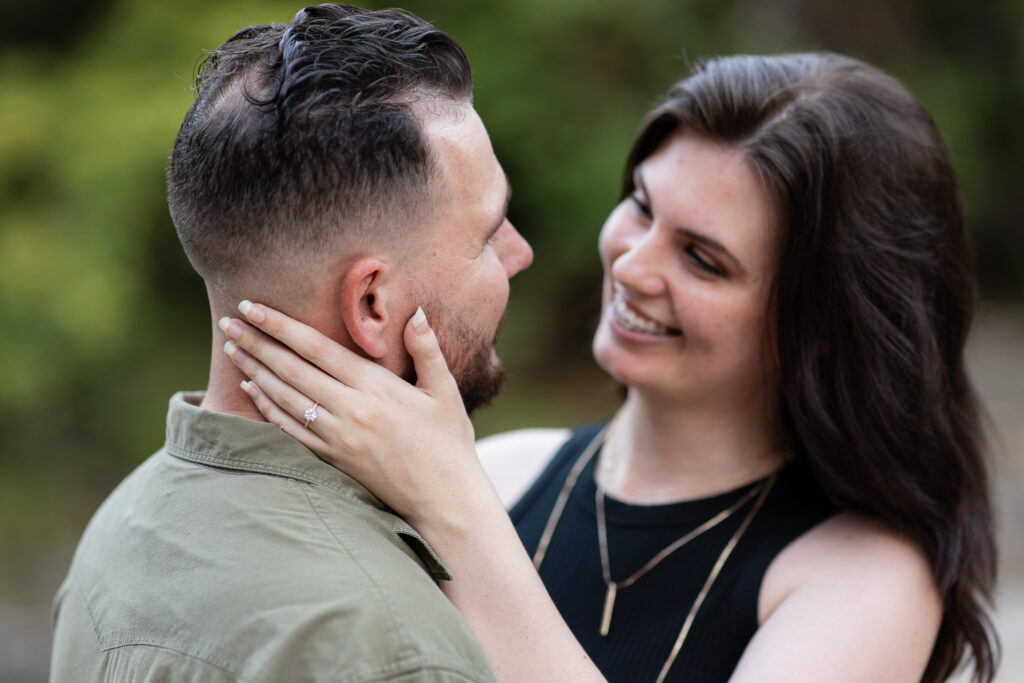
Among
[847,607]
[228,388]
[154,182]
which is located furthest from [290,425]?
[154,182]

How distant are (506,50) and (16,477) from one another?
4112mm

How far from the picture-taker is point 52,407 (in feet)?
19.0

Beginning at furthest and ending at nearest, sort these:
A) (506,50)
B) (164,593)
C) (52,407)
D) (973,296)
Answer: (506,50), (52,407), (973,296), (164,593)

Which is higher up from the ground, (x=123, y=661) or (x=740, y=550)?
(x=123, y=661)

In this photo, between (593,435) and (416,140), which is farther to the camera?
(593,435)

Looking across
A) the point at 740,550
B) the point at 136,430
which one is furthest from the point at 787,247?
the point at 136,430

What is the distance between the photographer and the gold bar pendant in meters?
2.34

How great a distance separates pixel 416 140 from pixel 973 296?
1541 mm

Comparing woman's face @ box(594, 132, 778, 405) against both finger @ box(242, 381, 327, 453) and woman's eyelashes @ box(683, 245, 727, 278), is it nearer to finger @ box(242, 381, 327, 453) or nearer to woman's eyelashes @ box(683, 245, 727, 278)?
woman's eyelashes @ box(683, 245, 727, 278)

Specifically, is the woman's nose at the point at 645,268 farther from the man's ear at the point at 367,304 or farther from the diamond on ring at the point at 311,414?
the diamond on ring at the point at 311,414

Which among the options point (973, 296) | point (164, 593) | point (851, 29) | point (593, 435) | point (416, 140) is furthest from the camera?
point (851, 29)

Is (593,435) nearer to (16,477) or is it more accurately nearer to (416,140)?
(416,140)

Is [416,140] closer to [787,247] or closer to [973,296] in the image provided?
[787,247]

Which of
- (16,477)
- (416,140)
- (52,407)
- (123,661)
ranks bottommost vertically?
(16,477)
